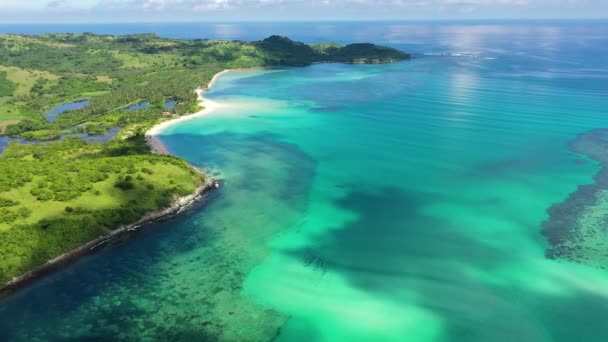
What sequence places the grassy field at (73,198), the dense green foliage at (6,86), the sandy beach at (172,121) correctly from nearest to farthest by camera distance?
the grassy field at (73,198) < the sandy beach at (172,121) < the dense green foliage at (6,86)

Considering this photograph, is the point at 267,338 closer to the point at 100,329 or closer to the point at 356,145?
the point at 100,329

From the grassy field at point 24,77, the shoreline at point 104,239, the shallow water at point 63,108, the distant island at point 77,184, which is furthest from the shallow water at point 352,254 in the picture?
the grassy field at point 24,77

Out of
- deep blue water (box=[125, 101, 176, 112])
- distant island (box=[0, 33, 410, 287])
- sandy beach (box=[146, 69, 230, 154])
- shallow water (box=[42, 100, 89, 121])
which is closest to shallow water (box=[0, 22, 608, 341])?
sandy beach (box=[146, 69, 230, 154])

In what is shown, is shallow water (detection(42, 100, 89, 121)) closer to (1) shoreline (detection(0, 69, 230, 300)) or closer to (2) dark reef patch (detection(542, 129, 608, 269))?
(1) shoreline (detection(0, 69, 230, 300))

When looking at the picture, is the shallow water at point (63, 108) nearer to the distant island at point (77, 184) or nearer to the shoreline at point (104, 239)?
the distant island at point (77, 184)

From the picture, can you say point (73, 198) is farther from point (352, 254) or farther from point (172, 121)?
point (172, 121)

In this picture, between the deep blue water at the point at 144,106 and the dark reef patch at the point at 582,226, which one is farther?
the deep blue water at the point at 144,106

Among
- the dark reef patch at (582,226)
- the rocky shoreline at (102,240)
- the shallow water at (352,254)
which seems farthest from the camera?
the dark reef patch at (582,226)

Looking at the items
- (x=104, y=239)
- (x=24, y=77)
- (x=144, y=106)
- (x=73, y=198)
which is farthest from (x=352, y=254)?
(x=24, y=77)
